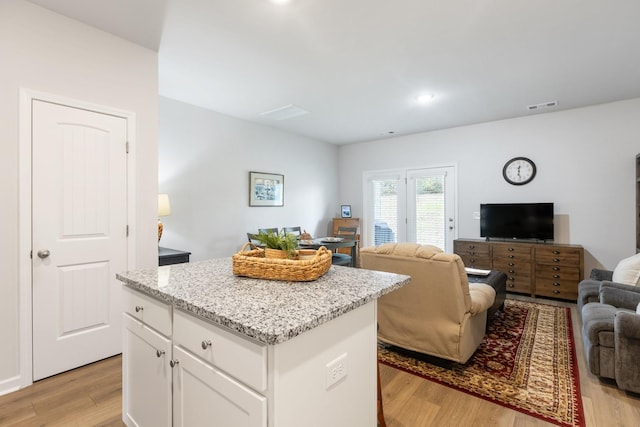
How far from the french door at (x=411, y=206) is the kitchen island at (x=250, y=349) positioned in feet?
14.7

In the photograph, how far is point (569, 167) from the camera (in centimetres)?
451

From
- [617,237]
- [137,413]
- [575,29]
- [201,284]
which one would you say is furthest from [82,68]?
[617,237]

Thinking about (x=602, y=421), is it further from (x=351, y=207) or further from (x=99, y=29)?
(x=351, y=207)

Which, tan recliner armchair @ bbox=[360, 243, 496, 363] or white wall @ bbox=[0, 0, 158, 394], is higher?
white wall @ bbox=[0, 0, 158, 394]

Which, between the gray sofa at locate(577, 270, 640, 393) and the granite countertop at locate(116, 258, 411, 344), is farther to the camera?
the gray sofa at locate(577, 270, 640, 393)

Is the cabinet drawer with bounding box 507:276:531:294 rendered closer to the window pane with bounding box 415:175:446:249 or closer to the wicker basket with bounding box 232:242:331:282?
the window pane with bounding box 415:175:446:249

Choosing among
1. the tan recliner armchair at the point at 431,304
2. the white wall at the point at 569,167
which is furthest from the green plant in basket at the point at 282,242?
the white wall at the point at 569,167

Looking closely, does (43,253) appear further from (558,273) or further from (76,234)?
(558,273)

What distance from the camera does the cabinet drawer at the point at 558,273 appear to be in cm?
405

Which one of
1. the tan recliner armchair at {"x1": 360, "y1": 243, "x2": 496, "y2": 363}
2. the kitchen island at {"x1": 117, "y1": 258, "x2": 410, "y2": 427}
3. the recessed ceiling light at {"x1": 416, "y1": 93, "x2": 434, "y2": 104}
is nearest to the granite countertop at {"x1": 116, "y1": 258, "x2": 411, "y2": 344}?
the kitchen island at {"x1": 117, "y1": 258, "x2": 410, "y2": 427}

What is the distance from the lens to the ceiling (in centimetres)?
227

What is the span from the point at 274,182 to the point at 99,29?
327 centimetres

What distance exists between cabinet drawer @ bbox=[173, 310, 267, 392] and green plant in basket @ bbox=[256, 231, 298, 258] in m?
0.53

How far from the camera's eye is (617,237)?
4191mm
